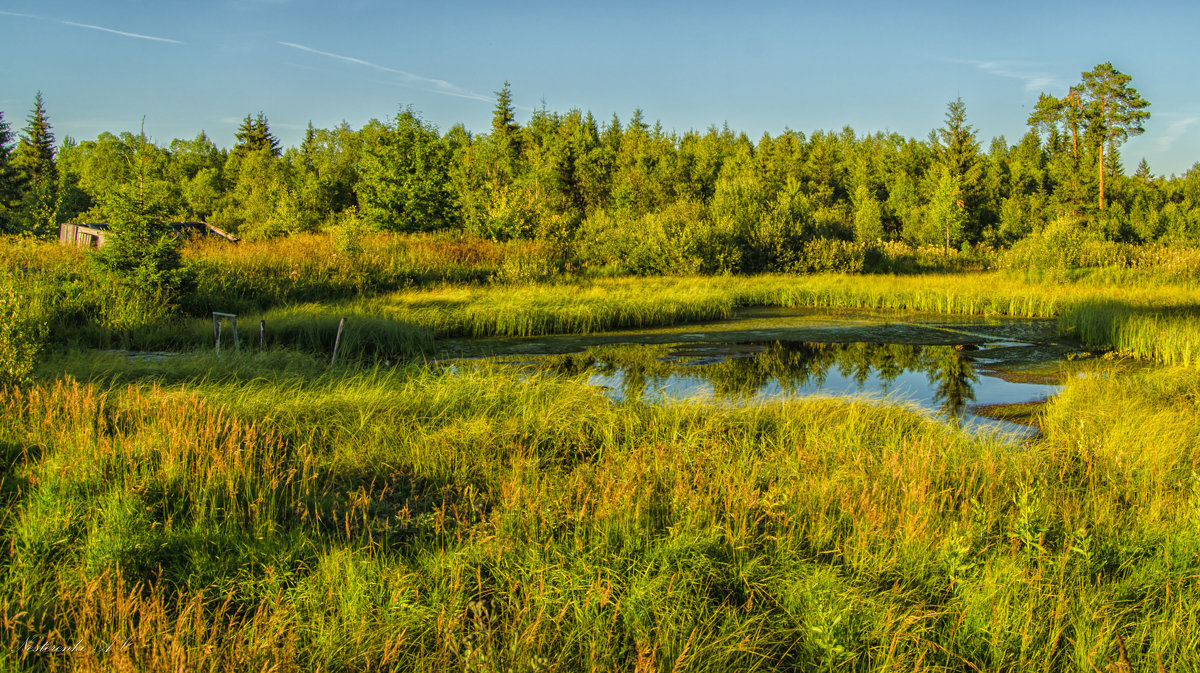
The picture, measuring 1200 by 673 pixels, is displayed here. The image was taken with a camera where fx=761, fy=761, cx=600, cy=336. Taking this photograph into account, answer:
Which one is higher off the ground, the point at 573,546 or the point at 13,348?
the point at 13,348

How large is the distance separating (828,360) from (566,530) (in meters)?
8.23

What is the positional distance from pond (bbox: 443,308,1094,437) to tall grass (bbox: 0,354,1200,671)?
221 cm

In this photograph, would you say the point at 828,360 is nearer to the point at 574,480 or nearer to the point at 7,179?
the point at 574,480

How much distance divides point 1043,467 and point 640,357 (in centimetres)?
663

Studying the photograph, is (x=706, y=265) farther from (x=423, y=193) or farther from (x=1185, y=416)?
(x=1185, y=416)

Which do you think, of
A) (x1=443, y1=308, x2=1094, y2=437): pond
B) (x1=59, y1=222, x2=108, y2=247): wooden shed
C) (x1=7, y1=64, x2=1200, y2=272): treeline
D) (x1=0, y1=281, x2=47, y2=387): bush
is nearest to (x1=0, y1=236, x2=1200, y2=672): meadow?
(x1=0, y1=281, x2=47, y2=387): bush

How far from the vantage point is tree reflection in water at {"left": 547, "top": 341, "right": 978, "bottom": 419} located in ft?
28.4

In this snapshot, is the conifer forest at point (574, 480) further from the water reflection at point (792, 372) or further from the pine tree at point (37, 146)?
the pine tree at point (37, 146)

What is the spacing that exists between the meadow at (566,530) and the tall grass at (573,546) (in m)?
0.02

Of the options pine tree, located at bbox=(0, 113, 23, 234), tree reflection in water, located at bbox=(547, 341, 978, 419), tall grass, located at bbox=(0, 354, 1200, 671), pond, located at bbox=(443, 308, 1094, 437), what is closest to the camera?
tall grass, located at bbox=(0, 354, 1200, 671)

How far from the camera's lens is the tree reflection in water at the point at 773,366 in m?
8.66

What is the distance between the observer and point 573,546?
11.8 feet

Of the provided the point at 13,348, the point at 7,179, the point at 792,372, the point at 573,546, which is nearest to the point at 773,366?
the point at 792,372

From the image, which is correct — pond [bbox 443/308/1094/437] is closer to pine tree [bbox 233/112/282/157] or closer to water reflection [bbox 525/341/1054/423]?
water reflection [bbox 525/341/1054/423]
